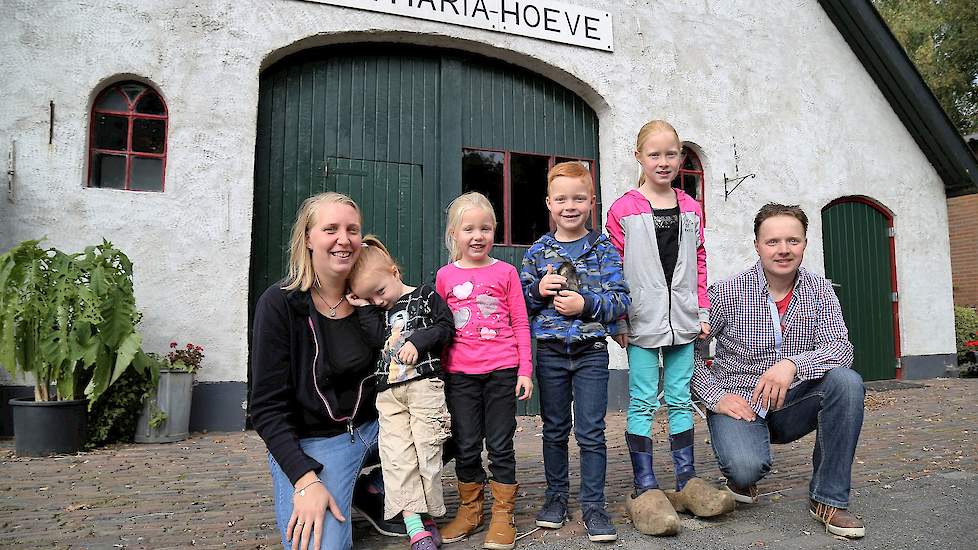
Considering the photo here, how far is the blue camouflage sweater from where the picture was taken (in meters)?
2.66

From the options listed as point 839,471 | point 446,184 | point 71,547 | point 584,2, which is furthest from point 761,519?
point 584,2

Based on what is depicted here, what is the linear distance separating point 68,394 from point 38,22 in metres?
2.95

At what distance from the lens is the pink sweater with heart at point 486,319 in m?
2.66

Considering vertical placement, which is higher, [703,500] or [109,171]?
[109,171]

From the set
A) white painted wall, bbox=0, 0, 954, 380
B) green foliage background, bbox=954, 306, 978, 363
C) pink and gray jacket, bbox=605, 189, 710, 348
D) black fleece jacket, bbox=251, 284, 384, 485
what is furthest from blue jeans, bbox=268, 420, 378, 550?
green foliage background, bbox=954, 306, 978, 363

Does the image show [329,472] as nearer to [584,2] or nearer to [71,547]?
[71,547]

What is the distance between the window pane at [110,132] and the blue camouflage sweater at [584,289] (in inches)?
160

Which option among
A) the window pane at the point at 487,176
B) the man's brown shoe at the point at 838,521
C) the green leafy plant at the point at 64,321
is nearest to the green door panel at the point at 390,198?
the window pane at the point at 487,176

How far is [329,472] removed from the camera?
2.34 meters

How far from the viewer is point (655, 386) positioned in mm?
2900

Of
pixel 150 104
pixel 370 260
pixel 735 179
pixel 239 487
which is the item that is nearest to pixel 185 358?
pixel 239 487

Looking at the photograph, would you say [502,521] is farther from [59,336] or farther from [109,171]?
[109,171]

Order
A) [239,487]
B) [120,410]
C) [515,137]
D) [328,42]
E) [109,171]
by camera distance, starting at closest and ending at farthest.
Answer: [239,487] → [120,410] → [109,171] → [328,42] → [515,137]

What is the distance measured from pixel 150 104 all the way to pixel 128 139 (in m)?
0.35
